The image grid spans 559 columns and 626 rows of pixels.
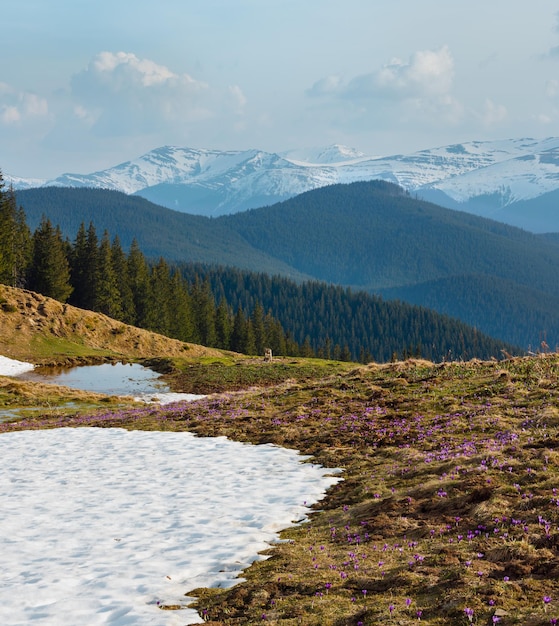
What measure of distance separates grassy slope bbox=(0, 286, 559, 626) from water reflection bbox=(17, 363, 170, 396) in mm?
22819

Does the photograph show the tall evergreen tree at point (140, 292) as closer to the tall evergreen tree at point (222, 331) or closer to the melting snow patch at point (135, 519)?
the tall evergreen tree at point (222, 331)

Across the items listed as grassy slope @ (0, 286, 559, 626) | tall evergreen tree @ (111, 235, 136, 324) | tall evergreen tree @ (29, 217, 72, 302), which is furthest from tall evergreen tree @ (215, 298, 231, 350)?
grassy slope @ (0, 286, 559, 626)

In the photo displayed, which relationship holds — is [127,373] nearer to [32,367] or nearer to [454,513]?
[32,367]

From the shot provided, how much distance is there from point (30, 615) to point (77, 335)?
6107 centimetres

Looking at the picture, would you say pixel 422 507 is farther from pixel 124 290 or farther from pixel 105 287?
pixel 124 290

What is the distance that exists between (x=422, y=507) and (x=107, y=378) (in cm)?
4445

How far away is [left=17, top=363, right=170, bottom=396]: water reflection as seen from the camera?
159 ft

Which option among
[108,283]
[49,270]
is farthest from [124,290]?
[49,270]

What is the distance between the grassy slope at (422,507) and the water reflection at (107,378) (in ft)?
74.9

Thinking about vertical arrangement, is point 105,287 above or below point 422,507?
above

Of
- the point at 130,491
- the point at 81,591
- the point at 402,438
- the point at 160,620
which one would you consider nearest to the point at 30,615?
the point at 81,591

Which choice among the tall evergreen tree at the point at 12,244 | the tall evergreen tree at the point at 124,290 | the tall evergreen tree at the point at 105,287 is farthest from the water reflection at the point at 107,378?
the tall evergreen tree at the point at 124,290

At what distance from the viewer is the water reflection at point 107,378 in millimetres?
48438

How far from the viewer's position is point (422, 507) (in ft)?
42.0
